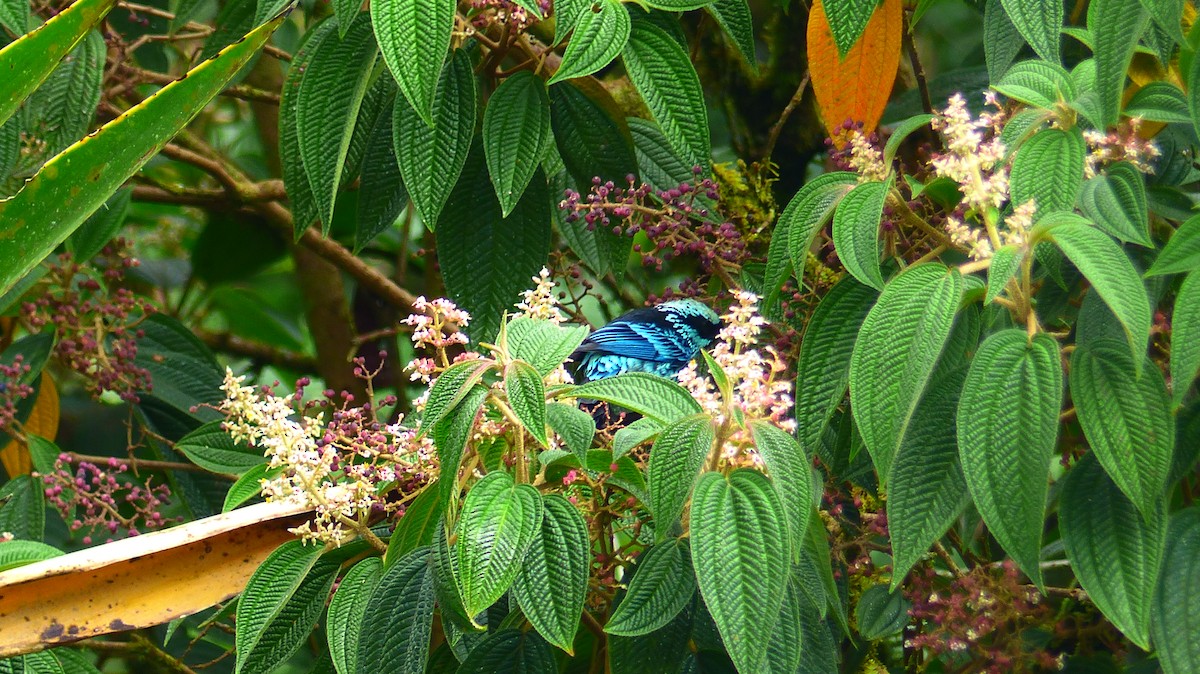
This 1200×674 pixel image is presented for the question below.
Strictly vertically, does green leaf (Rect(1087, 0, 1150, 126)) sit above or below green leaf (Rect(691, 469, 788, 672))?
above

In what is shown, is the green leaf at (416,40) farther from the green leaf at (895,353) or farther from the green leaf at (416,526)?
the green leaf at (895,353)

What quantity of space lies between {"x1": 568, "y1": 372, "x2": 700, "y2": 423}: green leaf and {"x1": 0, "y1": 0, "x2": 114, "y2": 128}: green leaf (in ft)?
1.61

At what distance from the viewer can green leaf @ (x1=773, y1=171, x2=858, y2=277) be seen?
1188 mm

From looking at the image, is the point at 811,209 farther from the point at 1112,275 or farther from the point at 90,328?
the point at 90,328

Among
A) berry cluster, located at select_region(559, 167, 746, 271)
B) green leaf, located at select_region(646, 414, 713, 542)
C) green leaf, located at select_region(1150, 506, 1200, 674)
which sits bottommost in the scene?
green leaf, located at select_region(1150, 506, 1200, 674)

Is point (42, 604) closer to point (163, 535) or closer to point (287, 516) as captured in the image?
point (163, 535)

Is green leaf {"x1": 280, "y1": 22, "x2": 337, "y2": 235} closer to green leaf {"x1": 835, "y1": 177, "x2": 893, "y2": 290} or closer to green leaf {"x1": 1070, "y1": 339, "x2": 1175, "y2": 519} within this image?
green leaf {"x1": 835, "y1": 177, "x2": 893, "y2": 290}

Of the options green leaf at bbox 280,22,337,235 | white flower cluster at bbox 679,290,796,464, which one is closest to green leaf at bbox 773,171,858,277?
white flower cluster at bbox 679,290,796,464

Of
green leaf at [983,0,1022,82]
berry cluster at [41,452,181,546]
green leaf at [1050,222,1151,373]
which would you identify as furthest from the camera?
berry cluster at [41,452,181,546]

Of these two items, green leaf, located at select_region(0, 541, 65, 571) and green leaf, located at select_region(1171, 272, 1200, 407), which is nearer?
green leaf, located at select_region(1171, 272, 1200, 407)

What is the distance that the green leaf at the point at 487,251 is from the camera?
1556mm

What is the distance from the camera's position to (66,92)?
175 cm

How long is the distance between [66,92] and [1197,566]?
58.6 inches

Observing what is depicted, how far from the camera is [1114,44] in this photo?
1.06 m
